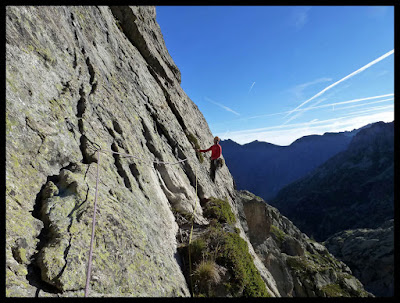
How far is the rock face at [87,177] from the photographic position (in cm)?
532

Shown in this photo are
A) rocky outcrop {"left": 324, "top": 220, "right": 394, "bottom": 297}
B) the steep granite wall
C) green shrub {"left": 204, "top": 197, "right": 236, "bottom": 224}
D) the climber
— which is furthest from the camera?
rocky outcrop {"left": 324, "top": 220, "right": 394, "bottom": 297}

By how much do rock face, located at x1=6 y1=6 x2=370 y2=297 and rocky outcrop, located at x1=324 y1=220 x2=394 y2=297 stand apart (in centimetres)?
11605

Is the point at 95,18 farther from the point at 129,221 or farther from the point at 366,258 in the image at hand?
the point at 366,258

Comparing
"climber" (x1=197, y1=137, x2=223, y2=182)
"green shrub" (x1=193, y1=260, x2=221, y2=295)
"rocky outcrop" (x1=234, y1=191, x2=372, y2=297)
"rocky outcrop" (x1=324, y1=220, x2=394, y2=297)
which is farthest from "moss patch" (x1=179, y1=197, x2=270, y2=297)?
"rocky outcrop" (x1=324, y1=220, x2=394, y2=297)

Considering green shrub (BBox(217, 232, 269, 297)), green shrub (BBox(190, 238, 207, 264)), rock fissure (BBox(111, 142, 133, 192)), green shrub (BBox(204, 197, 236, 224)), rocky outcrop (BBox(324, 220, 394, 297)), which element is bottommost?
rocky outcrop (BBox(324, 220, 394, 297))

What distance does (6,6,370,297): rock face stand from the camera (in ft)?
17.5

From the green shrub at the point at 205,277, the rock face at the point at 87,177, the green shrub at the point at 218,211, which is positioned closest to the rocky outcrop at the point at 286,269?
the green shrub at the point at 218,211

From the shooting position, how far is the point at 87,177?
289 inches

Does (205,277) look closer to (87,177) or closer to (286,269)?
(87,177)

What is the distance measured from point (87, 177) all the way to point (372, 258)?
419 ft

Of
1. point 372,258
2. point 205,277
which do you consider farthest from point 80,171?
point 372,258

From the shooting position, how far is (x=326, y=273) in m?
38.8

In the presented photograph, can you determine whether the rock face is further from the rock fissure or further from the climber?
the climber

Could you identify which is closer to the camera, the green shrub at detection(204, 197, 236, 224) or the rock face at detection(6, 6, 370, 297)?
the rock face at detection(6, 6, 370, 297)
